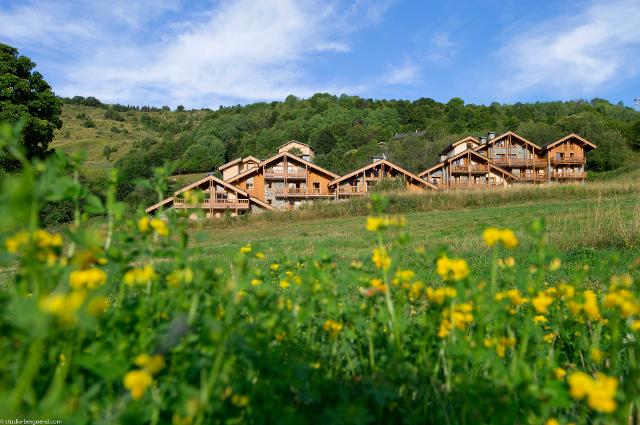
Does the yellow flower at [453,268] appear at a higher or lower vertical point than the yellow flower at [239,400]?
higher

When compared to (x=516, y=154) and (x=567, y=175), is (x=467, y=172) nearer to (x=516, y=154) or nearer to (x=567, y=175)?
(x=516, y=154)

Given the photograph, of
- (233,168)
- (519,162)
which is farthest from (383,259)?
(519,162)

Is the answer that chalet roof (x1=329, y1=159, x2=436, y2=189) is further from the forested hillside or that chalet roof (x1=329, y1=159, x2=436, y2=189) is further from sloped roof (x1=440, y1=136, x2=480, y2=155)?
the forested hillside

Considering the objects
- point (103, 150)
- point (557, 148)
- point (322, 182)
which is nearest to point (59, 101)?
point (322, 182)

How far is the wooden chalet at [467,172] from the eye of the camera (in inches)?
1597

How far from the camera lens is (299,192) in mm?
38688

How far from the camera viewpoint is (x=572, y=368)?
1990mm

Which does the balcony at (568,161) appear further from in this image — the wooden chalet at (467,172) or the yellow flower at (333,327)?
the yellow flower at (333,327)

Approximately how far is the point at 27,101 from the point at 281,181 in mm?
20215

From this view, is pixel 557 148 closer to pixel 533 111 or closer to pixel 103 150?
pixel 533 111

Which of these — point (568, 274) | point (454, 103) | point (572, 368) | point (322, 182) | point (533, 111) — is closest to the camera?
point (572, 368)

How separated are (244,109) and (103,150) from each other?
31.4m

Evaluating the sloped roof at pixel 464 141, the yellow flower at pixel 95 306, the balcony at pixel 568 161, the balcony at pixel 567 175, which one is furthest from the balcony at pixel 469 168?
the yellow flower at pixel 95 306

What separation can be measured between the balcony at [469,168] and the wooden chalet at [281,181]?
11759 millimetres
